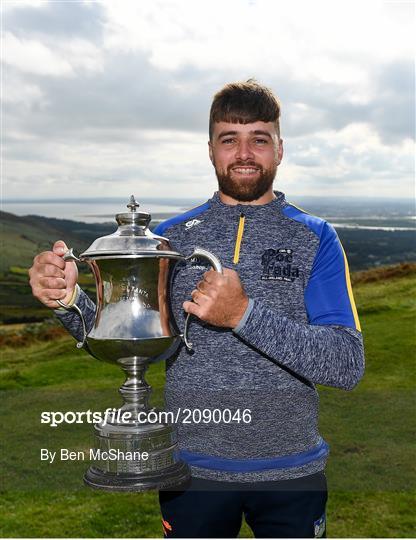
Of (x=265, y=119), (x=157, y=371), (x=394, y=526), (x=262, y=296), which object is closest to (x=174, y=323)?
(x=262, y=296)

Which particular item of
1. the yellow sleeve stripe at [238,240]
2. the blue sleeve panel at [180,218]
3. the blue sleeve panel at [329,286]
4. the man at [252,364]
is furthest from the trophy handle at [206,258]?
the blue sleeve panel at [180,218]

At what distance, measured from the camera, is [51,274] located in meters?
2.77

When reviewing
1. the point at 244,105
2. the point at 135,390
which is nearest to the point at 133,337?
the point at 135,390

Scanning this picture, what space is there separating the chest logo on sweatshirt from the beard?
0.28m

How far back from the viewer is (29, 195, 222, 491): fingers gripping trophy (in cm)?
252

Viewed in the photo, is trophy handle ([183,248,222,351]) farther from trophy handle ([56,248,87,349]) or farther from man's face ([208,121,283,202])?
man's face ([208,121,283,202])

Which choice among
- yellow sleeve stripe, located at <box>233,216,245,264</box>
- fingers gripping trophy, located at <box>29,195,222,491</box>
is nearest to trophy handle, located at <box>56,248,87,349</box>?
fingers gripping trophy, located at <box>29,195,222,491</box>

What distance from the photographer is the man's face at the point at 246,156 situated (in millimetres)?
2861

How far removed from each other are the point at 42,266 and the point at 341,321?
120 centimetres

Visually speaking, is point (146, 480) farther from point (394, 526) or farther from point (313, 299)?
point (394, 526)

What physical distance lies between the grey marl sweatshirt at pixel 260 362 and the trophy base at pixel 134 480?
0.33m

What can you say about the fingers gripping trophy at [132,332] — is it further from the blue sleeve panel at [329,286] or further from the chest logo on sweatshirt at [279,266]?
the blue sleeve panel at [329,286]

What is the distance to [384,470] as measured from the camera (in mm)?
9109

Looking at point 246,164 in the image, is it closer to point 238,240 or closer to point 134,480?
point 238,240
